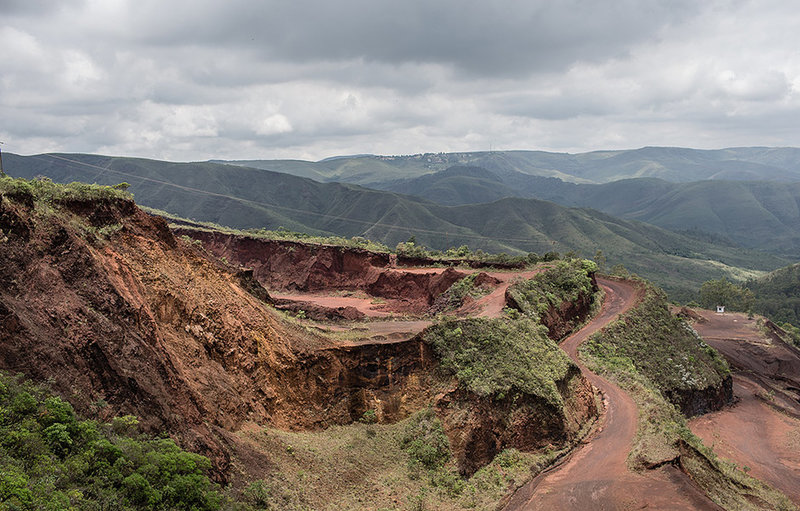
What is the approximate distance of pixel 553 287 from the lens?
40812 mm

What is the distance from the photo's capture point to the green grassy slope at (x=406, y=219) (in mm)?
154000

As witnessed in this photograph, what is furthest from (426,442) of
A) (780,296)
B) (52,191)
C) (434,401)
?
(780,296)

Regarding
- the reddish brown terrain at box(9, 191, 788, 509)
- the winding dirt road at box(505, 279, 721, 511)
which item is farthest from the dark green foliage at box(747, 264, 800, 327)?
the winding dirt road at box(505, 279, 721, 511)

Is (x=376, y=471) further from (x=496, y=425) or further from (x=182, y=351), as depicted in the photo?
(x=182, y=351)

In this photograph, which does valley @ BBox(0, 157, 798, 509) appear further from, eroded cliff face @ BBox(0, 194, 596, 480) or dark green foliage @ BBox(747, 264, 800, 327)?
dark green foliage @ BBox(747, 264, 800, 327)

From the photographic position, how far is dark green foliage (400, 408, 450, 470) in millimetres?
21094

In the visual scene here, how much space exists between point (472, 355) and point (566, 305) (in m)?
18.0

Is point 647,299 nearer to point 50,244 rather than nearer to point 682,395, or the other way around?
point 682,395

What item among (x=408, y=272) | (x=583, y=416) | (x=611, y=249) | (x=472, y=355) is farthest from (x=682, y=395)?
(x=611, y=249)

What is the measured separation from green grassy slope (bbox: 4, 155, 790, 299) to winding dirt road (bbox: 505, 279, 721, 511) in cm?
11851

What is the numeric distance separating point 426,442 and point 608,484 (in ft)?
23.2

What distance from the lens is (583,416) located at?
27.0 metres

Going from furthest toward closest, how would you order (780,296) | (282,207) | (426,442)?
1. (282,207)
2. (780,296)
3. (426,442)

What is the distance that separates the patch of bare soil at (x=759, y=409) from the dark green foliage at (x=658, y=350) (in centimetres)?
290
